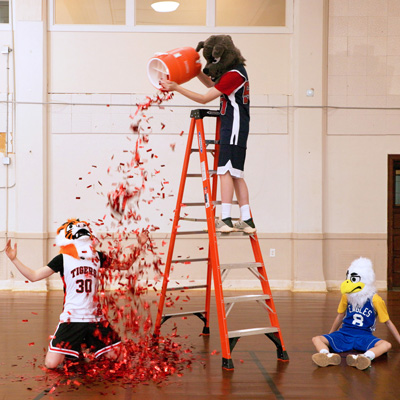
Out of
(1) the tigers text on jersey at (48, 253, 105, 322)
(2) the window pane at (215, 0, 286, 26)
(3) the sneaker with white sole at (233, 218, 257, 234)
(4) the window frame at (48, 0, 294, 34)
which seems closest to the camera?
(1) the tigers text on jersey at (48, 253, 105, 322)

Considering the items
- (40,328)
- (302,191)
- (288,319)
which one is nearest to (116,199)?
(40,328)

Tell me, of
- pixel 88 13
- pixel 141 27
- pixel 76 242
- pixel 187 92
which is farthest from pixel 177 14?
pixel 76 242

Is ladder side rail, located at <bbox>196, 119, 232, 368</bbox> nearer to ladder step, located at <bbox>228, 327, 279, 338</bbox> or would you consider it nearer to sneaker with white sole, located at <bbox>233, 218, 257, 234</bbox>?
ladder step, located at <bbox>228, 327, 279, 338</bbox>

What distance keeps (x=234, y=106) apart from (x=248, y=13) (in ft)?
13.4

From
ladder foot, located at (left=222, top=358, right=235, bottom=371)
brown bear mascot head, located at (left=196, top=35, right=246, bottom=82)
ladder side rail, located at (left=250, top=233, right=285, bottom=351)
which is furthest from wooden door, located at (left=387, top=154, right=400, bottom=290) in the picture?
ladder foot, located at (left=222, top=358, right=235, bottom=371)

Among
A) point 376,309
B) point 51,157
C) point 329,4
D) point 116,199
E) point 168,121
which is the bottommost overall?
point 376,309

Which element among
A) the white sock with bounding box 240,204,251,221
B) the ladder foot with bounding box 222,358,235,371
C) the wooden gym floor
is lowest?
the wooden gym floor

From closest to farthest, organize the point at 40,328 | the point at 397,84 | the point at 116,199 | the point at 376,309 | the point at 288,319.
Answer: the point at 376,309, the point at 116,199, the point at 40,328, the point at 288,319, the point at 397,84

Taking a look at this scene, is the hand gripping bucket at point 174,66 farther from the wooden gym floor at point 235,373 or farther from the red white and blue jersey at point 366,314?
the red white and blue jersey at point 366,314

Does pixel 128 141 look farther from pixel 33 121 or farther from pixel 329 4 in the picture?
pixel 329 4

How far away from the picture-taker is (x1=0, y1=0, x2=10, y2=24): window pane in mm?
7727

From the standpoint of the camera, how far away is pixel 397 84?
7863 mm

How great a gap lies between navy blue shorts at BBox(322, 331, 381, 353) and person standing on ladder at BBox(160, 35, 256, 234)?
0.99 meters

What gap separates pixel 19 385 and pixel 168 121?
4.77m
